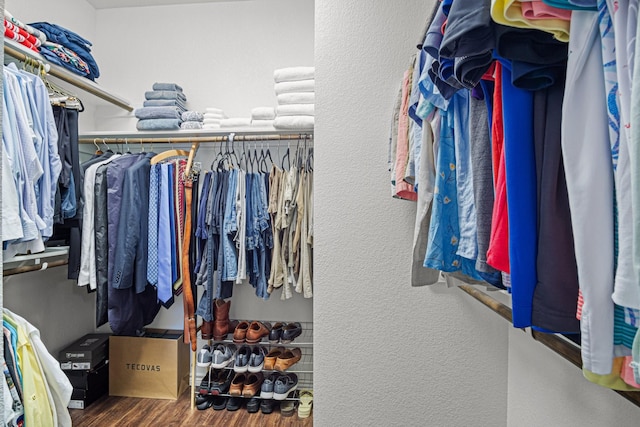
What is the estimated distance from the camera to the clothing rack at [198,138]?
2.33m

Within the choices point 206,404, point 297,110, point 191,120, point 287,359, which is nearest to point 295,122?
Result: point 297,110

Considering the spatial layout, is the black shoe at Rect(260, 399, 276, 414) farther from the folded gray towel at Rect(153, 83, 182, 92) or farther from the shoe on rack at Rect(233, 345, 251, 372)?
the folded gray towel at Rect(153, 83, 182, 92)

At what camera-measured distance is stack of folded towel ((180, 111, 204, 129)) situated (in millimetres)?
2447

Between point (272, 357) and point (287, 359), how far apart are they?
0.10 metres

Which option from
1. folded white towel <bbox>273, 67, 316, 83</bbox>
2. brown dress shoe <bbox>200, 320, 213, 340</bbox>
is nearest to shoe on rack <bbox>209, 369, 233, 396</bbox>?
brown dress shoe <bbox>200, 320, 213, 340</bbox>

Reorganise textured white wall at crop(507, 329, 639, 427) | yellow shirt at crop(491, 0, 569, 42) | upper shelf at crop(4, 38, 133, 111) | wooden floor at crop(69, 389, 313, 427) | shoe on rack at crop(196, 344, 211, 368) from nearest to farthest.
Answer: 1. yellow shirt at crop(491, 0, 569, 42)
2. textured white wall at crop(507, 329, 639, 427)
3. upper shelf at crop(4, 38, 133, 111)
4. wooden floor at crop(69, 389, 313, 427)
5. shoe on rack at crop(196, 344, 211, 368)

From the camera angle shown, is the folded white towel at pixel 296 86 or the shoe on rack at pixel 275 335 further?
the shoe on rack at pixel 275 335

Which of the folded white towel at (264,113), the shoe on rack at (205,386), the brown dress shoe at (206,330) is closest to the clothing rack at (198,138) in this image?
the folded white towel at (264,113)

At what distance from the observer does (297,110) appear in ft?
7.22

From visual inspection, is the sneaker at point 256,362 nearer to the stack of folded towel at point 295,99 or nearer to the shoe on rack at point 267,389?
the shoe on rack at point 267,389

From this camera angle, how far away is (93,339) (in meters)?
2.53

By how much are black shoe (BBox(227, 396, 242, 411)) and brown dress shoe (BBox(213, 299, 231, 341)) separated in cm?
37

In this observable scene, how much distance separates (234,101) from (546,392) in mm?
2450

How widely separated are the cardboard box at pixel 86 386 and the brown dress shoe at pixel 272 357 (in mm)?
1083
